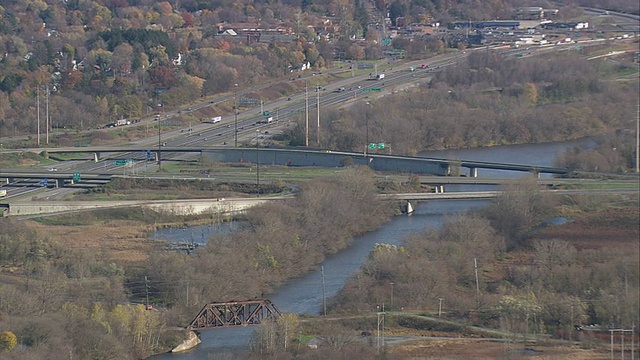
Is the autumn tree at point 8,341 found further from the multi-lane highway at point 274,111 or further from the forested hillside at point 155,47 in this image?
the forested hillside at point 155,47

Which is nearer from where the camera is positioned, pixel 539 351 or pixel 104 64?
pixel 539 351

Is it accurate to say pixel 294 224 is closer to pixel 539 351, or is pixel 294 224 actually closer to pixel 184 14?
pixel 539 351

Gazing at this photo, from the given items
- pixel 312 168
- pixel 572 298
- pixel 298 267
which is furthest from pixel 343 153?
pixel 572 298

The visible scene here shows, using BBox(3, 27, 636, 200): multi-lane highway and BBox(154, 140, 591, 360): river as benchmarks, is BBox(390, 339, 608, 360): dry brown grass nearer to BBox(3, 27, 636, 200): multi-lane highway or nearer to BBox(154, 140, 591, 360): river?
BBox(154, 140, 591, 360): river

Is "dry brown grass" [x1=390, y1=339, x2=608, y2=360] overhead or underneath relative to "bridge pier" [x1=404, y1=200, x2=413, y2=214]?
underneath

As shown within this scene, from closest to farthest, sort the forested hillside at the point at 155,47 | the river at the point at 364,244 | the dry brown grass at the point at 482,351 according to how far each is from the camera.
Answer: the dry brown grass at the point at 482,351
the river at the point at 364,244
the forested hillside at the point at 155,47

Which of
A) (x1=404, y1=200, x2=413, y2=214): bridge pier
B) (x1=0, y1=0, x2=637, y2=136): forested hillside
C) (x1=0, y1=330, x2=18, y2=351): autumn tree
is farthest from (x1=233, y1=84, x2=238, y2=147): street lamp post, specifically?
(x1=0, y1=330, x2=18, y2=351): autumn tree

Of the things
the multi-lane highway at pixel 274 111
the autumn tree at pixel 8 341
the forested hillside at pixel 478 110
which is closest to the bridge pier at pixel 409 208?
the forested hillside at pixel 478 110

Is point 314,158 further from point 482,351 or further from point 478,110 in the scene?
point 482,351
